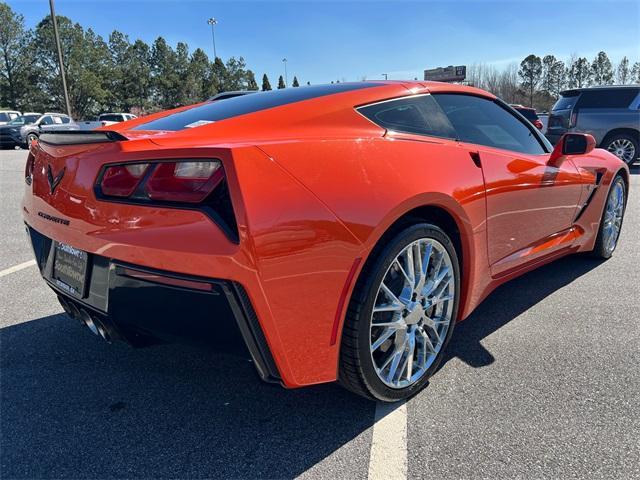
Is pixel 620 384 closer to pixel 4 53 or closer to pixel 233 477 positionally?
pixel 233 477

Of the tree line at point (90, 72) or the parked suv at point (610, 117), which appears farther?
the tree line at point (90, 72)

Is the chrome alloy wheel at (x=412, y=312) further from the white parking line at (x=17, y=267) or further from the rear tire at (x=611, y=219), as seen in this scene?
the white parking line at (x=17, y=267)

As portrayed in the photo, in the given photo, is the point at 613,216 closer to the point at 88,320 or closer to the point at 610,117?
the point at 88,320

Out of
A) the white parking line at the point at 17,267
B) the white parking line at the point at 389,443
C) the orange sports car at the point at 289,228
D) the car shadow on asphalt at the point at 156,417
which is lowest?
the white parking line at the point at 389,443

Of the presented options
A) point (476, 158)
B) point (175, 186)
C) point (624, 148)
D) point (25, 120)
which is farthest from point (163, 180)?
point (25, 120)

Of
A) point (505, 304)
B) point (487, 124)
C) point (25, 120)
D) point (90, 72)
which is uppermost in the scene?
point (90, 72)

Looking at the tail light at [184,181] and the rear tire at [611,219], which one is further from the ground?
the tail light at [184,181]

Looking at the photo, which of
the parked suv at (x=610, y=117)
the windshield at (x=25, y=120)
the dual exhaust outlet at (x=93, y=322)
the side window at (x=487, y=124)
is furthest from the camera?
the windshield at (x=25, y=120)

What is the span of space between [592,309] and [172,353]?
8.87 feet

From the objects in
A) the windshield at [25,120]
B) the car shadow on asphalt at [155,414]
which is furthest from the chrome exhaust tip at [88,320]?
the windshield at [25,120]

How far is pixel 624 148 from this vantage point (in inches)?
422

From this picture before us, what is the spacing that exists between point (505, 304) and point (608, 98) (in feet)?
32.1

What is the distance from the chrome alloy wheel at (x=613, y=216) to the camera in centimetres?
405

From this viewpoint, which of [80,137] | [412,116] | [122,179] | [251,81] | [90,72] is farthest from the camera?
[251,81]
